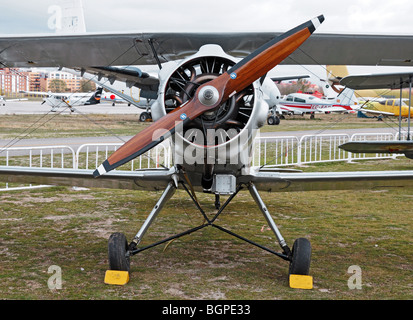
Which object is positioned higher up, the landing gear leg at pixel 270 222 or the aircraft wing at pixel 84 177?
the aircraft wing at pixel 84 177

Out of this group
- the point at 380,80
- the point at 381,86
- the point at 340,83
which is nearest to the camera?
the point at 340,83

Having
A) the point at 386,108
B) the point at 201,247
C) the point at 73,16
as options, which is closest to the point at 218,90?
the point at 201,247

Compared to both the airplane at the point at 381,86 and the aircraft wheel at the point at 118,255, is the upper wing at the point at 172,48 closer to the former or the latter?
the aircraft wheel at the point at 118,255

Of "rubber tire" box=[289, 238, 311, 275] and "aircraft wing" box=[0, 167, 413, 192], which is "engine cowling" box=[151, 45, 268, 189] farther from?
"rubber tire" box=[289, 238, 311, 275]

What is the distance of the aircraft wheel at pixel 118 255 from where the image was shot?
4.39m

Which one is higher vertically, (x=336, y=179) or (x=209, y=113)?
(x=209, y=113)

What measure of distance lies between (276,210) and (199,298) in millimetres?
4303

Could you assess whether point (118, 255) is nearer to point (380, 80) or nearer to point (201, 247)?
point (201, 247)

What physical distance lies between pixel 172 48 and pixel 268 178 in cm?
179

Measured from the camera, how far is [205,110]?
380 cm

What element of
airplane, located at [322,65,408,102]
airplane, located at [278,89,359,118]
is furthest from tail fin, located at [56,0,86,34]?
airplane, located at [278,89,359,118]

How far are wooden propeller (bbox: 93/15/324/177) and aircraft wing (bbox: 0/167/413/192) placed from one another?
0.92 metres

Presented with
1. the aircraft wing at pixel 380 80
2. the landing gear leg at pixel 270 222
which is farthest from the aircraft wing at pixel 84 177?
the aircraft wing at pixel 380 80

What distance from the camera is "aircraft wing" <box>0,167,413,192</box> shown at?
494 centimetres
